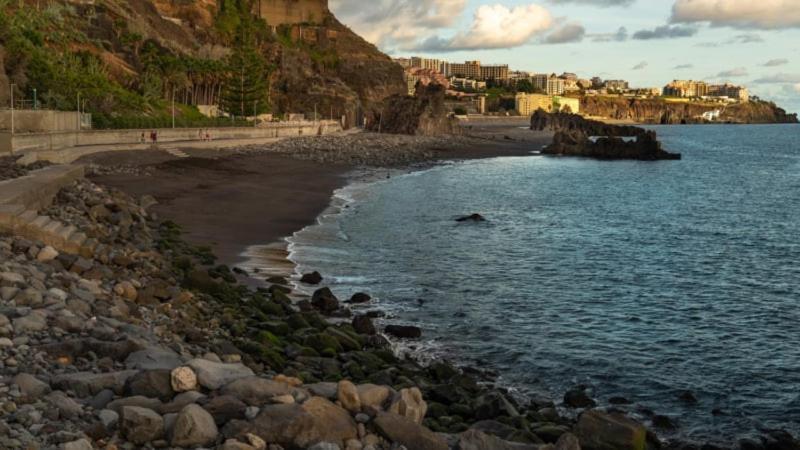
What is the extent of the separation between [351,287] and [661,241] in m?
19.4

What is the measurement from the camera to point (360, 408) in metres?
7.71

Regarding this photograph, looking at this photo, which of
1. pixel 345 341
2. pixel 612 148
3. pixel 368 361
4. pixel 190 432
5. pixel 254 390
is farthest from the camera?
pixel 612 148

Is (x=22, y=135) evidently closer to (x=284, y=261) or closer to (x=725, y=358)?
(x=284, y=261)

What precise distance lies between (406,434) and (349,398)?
2.37 ft

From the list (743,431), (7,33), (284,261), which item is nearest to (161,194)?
(284,261)

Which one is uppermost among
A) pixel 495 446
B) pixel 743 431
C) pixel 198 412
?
pixel 198 412

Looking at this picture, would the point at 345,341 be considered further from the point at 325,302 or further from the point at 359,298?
the point at 359,298

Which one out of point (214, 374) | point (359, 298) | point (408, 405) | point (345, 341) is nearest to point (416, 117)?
point (359, 298)

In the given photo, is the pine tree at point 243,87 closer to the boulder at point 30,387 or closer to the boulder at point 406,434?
the boulder at point 30,387

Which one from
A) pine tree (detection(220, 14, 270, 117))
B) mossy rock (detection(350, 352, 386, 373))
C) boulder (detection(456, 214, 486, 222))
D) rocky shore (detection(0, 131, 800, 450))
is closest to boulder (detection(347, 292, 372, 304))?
rocky shore (detection(0, 131, 800, 450))

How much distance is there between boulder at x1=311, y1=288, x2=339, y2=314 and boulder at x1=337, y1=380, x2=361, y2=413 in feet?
35.2

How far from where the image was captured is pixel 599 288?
80.4ft

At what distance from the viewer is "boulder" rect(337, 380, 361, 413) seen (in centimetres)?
767

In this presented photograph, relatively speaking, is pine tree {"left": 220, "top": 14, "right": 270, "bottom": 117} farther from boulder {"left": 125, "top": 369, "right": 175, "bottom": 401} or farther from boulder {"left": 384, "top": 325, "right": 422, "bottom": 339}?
boulder {"left": 125, "top": 369, "right": 175, "bottom": 401}
